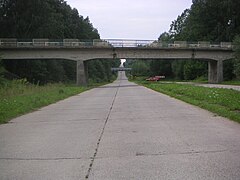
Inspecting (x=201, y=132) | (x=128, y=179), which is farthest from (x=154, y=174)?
(x=201, y=132)

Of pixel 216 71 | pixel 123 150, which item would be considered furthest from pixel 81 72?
pixel 123 150

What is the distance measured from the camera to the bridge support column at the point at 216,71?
67812 millimetres

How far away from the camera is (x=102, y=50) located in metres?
64.1

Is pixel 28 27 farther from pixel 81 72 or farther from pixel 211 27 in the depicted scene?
pixel 211 27

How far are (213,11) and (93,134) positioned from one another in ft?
A: 258

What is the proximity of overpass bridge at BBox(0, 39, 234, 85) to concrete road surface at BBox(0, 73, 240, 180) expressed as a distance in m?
49.7

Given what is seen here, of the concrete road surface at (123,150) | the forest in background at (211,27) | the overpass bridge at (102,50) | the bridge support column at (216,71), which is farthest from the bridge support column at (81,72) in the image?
the concrete road surface at (123,150)

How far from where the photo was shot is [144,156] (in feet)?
25.2

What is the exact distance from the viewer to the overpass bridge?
2414 inches

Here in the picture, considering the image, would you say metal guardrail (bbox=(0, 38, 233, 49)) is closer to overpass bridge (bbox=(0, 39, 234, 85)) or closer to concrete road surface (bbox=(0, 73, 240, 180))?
overpass bridge (bbox=(0, 39, 234, 85))

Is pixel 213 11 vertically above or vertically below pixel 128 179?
above

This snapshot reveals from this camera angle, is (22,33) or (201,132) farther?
(22,33)

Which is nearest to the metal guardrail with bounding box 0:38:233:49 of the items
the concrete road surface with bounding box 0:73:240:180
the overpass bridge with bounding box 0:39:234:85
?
the overpass bridge with bounding box 0:39:234:85

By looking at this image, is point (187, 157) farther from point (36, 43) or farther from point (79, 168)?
point (36, 43)
